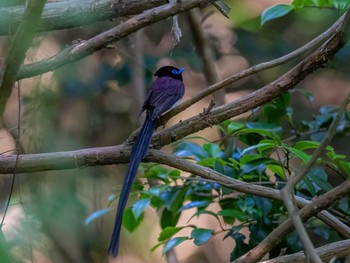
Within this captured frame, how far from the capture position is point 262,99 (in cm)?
166

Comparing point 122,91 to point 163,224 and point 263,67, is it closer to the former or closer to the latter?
point 163,224

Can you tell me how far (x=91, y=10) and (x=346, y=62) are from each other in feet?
6.06

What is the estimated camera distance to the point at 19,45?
110 cm

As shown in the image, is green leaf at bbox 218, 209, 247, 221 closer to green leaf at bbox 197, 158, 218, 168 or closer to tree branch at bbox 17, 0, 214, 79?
green leaf at bbox 197, 158, 218, 168

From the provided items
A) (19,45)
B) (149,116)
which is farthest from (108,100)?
(19,45)

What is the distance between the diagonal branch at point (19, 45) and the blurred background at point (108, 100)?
176 centimetres

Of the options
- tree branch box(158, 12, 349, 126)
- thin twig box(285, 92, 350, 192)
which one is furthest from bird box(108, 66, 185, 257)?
thin twig box(285, 92, 350, 192)

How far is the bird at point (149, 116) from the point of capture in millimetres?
1672

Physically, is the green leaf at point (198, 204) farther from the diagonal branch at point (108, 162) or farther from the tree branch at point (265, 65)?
the tree branch at point (265, 65)

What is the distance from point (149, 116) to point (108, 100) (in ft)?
5.99

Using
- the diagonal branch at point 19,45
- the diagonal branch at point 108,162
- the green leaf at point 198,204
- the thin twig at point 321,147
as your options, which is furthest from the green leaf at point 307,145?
the diagonal branch at point 19,45

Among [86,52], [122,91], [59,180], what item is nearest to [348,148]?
[122,91]

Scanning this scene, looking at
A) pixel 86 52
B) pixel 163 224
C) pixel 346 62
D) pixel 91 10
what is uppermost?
pixel 346 62

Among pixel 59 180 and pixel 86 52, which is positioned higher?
pixel 59 180
